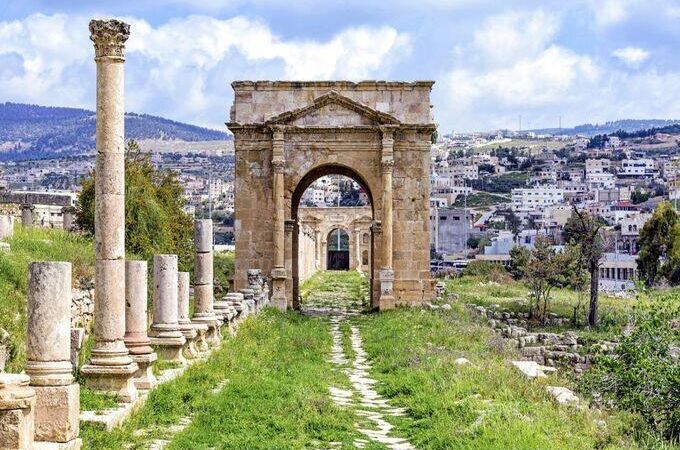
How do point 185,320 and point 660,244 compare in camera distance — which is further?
point 660,244

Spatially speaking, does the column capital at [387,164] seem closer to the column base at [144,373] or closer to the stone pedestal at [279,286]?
the stone pedestal at [279,286]

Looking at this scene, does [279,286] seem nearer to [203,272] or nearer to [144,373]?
[203,272]

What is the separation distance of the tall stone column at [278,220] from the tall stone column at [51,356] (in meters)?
21.1

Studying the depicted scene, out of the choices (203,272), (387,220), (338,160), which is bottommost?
(203,272)

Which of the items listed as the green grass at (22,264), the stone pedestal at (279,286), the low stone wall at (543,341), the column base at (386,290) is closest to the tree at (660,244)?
the low stone wall at (543,341)

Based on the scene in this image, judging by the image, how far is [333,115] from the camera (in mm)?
32188

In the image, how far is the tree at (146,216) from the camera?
1160 inches

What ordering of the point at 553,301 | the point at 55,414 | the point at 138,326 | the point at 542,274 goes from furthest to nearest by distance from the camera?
the point at 553,301, the point at 542,274, the point at 138,326, the point at 55,414

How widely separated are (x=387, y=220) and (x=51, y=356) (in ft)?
72.0

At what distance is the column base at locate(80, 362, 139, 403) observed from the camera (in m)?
12.5

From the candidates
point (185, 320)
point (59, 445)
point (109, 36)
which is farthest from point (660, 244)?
point (59, 445)

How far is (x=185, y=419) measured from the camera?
41.8 feet

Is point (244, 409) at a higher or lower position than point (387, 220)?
lower

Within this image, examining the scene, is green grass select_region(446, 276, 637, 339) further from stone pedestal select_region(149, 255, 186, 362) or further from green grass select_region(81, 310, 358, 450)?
stone pedestal select_region(149, 255, 186, 362)
